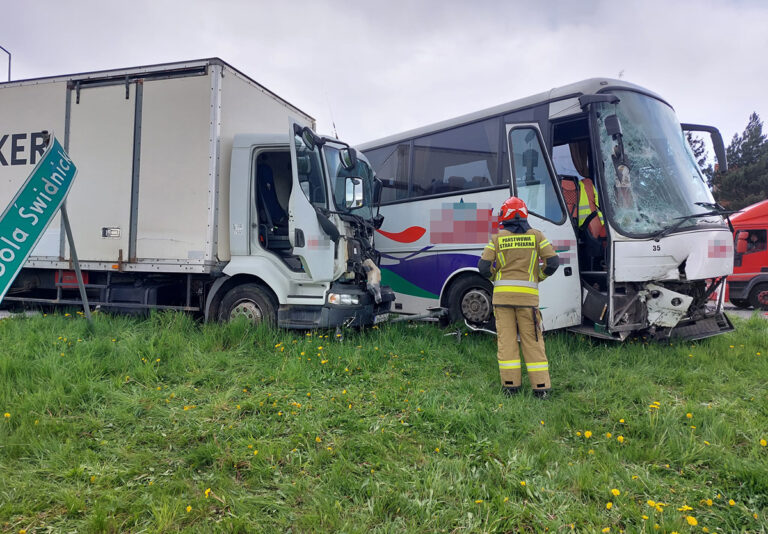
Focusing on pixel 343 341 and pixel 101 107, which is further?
pixel 101 107

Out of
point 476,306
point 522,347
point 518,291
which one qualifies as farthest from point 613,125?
point 476,306

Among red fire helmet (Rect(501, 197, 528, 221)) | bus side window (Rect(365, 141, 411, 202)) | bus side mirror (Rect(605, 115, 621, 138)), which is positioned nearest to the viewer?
red fire helmet (Rect(501, 197, 528, 221))

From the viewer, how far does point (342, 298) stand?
17.9 ft

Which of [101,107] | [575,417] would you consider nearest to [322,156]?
[101,107]

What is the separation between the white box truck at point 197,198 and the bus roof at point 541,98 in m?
1.57

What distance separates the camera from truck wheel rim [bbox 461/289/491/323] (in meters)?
6.04

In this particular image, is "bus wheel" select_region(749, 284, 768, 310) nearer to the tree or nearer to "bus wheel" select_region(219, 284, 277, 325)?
"bus wheel" select_region(219, 284, 277, 325)

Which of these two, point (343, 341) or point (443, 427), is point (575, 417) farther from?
point (343, 341)

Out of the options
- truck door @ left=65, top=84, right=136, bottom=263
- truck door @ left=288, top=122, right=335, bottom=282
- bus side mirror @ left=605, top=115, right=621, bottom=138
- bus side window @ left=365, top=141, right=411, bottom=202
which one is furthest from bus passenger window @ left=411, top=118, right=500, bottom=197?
truck door @ left=65, top=84, right=136, bottom=263

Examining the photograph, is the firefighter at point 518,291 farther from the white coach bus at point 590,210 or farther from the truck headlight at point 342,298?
the truck headlight at point 342,298

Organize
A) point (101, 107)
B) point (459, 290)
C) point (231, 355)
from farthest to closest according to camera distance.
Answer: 1. point (459, 290)
2. point (101, 107)
3. point (231, 355)

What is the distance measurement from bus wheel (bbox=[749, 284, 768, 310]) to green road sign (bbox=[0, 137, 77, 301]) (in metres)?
12.9

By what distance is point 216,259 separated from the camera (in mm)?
5574

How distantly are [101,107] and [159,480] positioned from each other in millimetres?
5193
